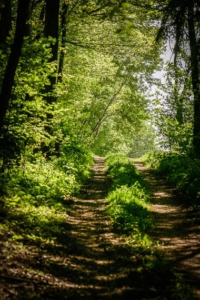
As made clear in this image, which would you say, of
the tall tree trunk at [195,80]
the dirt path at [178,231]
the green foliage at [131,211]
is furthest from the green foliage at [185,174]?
the green foliage at [131,211]

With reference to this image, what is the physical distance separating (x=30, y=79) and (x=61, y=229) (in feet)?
12.8

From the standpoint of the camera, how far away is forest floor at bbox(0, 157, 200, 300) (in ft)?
14.0

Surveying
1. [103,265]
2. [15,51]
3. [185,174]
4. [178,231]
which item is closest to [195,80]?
[185,174]

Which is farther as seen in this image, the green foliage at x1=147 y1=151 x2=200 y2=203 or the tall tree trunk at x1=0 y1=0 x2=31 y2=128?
the green foliage at x1=147 y1=151 x2=200 y2=203

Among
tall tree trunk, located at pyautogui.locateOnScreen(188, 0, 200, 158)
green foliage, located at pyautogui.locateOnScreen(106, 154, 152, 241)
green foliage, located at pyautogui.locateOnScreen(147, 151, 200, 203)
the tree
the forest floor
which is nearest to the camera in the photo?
the forest floor

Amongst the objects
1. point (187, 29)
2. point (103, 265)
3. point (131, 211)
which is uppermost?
point (187, 29)

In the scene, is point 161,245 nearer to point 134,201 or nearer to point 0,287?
point 134,201

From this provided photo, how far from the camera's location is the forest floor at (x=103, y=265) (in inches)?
168

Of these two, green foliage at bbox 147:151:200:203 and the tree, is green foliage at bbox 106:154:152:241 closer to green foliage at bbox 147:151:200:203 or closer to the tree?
green foliage at bbox 147:151:200:203

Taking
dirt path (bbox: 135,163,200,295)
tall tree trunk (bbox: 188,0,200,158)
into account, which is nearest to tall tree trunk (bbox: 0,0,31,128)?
dirt path (bbox: 135,163,200,295)

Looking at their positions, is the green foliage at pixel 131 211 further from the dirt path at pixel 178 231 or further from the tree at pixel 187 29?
the tree at pixel 187 29

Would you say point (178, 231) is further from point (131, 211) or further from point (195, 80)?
point (195, 80)

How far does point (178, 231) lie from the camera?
7633mm

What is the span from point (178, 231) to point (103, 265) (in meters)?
2.91
